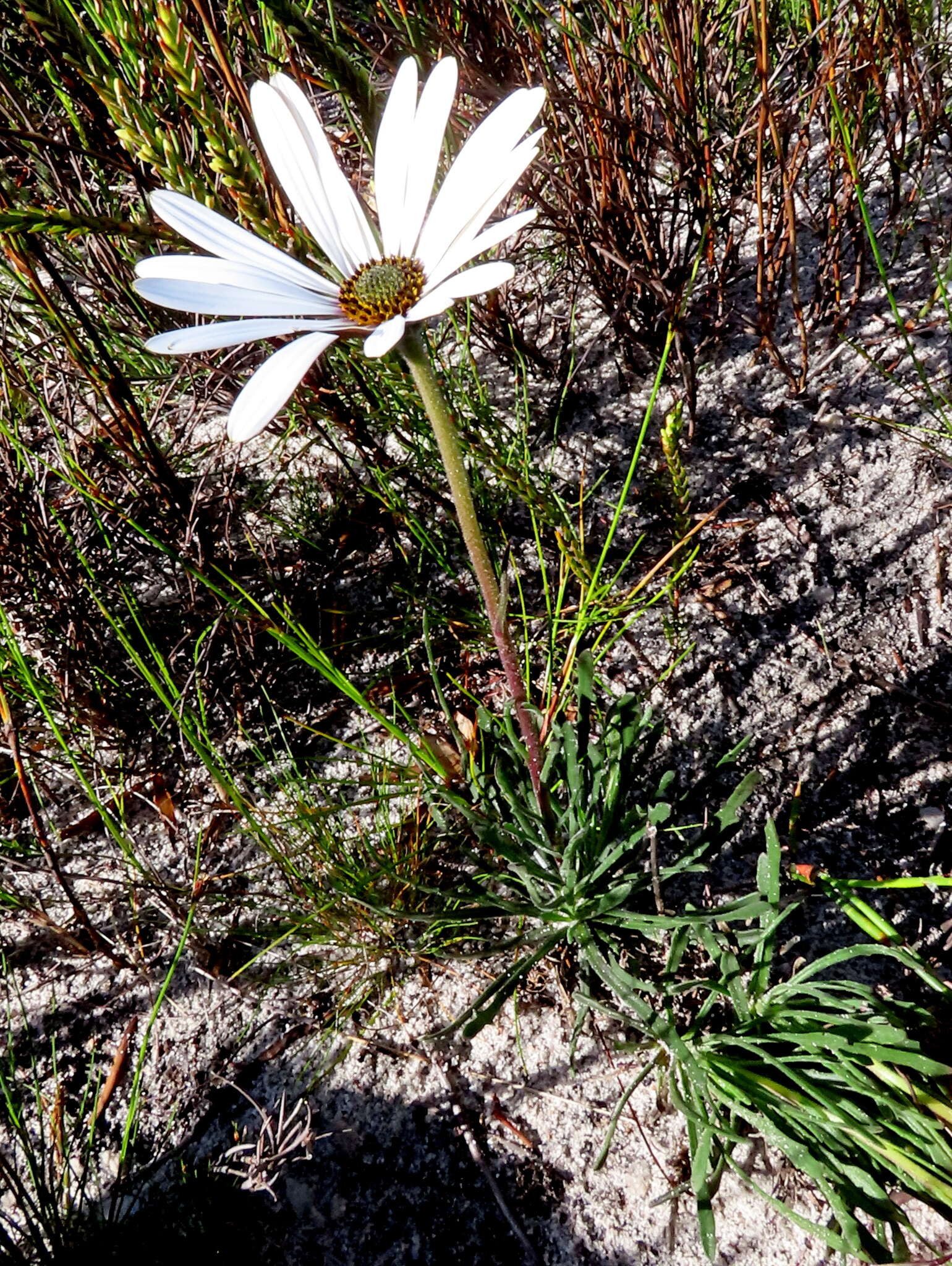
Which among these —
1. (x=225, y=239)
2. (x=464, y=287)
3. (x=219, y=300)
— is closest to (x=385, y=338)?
(x=464, y=287)

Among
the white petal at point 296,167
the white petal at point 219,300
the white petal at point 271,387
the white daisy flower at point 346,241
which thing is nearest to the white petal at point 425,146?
the white daisy flower at point 346,241

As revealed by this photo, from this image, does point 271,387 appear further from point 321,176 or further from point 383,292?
point 321,176

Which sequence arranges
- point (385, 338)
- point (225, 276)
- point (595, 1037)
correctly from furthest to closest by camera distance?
point (595, 1037) < point (225, 276) < point (385, 338)

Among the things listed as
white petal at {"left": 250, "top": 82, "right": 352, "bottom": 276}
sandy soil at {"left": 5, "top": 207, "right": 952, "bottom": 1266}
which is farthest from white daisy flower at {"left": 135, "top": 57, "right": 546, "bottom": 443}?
sandy soil at {"left": 5, "top": 207, "right": 952, "bottom": 1266}

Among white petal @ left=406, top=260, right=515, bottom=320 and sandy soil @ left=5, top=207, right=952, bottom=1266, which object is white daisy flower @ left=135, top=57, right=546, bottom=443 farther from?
sandy soil @ left=5, top=207, right=952, bottom=1266

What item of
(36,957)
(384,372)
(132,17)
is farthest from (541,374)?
(36,957)

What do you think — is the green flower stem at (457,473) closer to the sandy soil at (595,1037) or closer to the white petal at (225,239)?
the white petal at (225,239)
